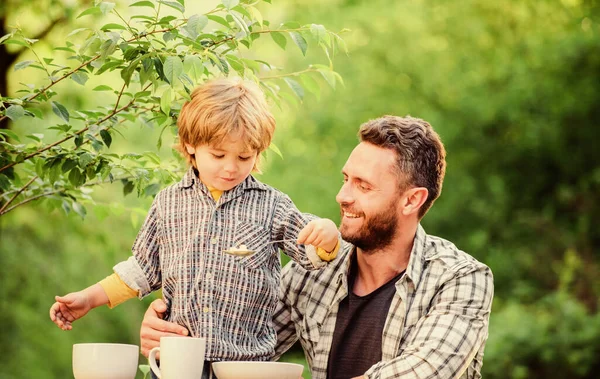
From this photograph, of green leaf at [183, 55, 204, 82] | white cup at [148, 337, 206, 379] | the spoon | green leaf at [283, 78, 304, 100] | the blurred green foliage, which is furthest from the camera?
the blurred green foliage

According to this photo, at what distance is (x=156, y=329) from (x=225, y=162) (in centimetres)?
49

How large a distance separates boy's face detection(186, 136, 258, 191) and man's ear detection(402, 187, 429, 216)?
2.22ft

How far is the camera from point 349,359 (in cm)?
264

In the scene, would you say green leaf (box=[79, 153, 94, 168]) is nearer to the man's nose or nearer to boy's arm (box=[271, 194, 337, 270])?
boy's arm (box=[271, 194, 337, 270])

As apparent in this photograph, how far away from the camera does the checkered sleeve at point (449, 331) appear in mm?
2277

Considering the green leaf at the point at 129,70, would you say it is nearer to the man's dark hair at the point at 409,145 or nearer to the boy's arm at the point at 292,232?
the boy's arm at the point at 292,232

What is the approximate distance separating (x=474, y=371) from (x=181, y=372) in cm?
107

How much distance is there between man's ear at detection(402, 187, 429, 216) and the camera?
272 cm

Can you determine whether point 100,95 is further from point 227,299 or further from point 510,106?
point 227,299

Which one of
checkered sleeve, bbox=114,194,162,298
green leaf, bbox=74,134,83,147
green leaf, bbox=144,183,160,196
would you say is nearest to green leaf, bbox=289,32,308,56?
checkered sleeve, bbox=114,194,162,298

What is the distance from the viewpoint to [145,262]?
2355 mm

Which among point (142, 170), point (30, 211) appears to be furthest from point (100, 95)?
point (142, 170)

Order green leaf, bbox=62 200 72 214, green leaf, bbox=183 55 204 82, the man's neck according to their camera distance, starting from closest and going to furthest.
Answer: green leaf, bbox=183 55 204 82 → the man's neck → green leaf, bbox=62 200 72 214

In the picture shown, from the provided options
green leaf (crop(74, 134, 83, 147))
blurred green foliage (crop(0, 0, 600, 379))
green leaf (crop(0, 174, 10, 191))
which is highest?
blurred green foliage (crop(0, 0, 600, 379))
